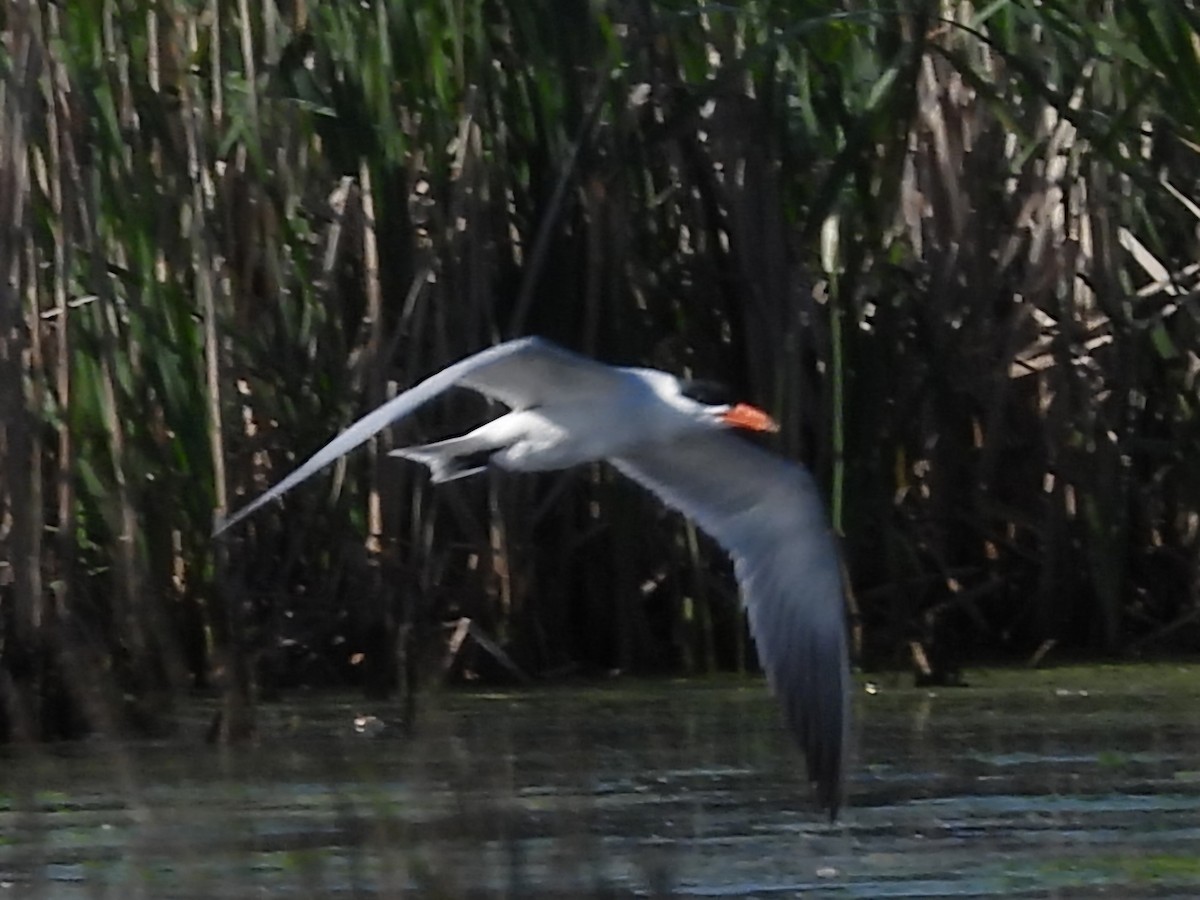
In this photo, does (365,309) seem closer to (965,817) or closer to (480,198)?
(480,198)

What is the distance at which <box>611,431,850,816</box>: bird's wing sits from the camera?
547 cm

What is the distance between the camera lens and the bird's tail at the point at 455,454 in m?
5.78

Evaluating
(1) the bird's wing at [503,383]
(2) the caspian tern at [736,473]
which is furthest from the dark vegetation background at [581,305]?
(2) the caspian tern at [736,473]

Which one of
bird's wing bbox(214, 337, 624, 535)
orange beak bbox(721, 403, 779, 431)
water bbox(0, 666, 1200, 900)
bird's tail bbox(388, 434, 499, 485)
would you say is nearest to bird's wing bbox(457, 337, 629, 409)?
bird's wing bbox(214, 337, 624, 535)

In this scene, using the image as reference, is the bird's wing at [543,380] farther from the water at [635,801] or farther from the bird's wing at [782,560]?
the water at [635,801]

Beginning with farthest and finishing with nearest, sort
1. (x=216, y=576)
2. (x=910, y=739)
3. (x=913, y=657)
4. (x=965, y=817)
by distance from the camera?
1. (x=913, y=657)
2. (x=216, y=576)
3. (x=910, y=739)
4. (x=965, y=817)

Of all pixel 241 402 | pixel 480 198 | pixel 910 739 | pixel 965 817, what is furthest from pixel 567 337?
pixel 965 817

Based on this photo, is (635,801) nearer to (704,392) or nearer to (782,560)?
(782,560)

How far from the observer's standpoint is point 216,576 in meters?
6.53

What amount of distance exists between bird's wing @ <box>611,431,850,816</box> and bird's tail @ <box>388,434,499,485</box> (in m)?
0.42

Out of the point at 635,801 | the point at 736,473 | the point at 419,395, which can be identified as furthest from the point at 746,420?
the point at 419,395

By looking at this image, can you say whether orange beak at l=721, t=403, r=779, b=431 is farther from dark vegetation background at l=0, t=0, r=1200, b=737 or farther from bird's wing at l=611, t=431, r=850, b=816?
dark vegetation background at l=0, t=0, r=1200, b=737

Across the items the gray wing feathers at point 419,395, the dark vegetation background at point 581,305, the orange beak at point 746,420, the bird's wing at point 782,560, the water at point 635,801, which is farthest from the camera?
the dark vegetation background at point 581,305

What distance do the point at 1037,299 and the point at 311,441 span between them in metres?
2.05
